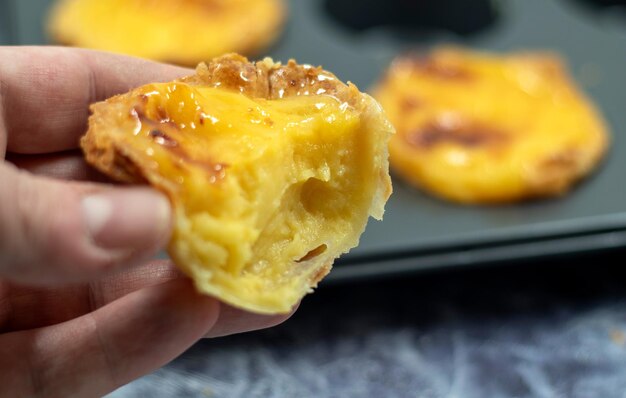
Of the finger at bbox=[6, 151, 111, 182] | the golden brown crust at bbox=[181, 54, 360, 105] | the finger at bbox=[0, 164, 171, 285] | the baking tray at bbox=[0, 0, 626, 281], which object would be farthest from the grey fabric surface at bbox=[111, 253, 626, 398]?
the finger at bbox=[0, 164, 171, 285]

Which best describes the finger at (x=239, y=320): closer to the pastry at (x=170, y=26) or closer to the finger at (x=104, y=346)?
the finger at (x=104, y=346)

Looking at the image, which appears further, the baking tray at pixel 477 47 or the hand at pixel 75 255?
the baking tray at pixel 477 47

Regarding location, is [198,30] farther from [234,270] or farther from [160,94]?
[234,270]

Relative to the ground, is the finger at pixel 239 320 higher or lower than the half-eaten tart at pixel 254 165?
lower

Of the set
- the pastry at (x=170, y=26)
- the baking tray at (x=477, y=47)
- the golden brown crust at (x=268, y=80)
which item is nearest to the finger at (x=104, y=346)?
the golden brown crust at (x=268, y=80)

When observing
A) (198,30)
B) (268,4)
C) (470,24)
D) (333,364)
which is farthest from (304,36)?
(333,364)

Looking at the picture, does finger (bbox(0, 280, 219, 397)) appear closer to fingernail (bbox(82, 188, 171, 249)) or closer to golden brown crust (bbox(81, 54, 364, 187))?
fingernail (bbox(82, 188, 171, 249))
